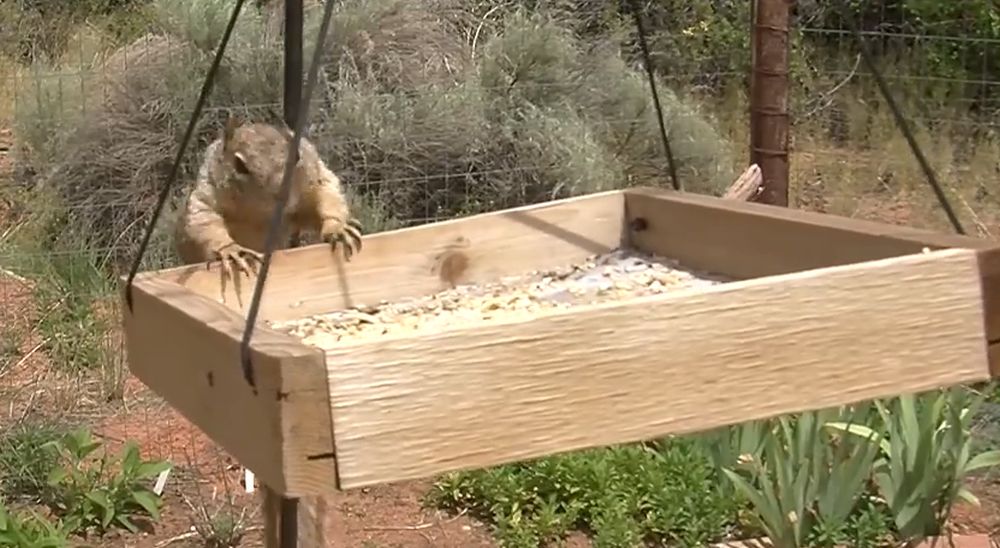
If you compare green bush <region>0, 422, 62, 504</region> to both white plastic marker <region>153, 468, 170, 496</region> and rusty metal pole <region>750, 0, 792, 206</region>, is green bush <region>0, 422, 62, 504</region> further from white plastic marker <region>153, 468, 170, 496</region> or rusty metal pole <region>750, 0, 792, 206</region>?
rusty metal pole <region>750, 0, 792, 206</region>

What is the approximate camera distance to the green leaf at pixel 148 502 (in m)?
4.09

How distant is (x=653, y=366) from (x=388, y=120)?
16.0 ft

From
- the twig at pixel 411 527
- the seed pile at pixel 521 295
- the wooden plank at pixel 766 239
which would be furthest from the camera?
the twig at pixel 411 527

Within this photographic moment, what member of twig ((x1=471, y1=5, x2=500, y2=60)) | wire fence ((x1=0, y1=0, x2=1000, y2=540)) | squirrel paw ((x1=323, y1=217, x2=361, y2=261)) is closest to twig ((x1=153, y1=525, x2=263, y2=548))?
wire fence ((x1=0, y1=0, x2=1000, y2=540))

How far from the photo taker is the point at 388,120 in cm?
650

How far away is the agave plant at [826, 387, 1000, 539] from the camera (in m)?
3.80

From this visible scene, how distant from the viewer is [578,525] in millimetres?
4129

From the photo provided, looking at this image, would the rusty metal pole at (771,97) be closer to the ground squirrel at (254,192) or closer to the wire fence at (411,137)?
the wire fence at (411,137)

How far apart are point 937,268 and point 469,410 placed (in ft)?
2.23

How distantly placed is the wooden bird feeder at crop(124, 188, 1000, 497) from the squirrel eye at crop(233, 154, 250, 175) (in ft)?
2.63

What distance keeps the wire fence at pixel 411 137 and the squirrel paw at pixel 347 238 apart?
2.58 metres

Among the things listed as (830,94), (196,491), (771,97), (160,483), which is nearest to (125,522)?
(160,483)

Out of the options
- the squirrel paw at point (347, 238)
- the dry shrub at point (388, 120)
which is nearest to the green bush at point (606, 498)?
the squirrel paw at point (347, 238)

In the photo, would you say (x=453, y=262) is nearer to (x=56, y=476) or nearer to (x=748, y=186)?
(x=748, y=186)
